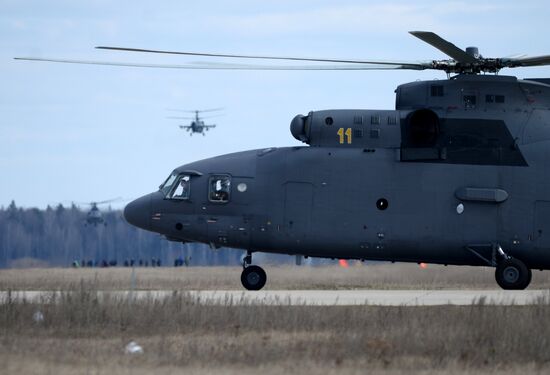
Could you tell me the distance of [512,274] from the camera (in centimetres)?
2962

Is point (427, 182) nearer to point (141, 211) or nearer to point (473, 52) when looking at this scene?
point (473, 52)

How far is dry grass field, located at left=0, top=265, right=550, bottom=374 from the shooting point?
17.4 m

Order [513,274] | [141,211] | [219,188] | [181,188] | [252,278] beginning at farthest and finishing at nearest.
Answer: [141,211], [181,188], [252,278], [219,188], [513,274]

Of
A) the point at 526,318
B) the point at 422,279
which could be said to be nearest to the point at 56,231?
the point at 422,279

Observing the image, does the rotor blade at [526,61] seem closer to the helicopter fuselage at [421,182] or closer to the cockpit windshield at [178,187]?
the helicopter fuselage at [421,182]

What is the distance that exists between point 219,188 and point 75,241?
4127 inches

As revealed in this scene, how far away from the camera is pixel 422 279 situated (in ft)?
132

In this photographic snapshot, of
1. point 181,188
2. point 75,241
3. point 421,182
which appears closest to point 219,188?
point 181,188

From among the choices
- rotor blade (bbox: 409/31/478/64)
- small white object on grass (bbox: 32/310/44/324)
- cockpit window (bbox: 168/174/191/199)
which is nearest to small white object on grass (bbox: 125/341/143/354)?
small white object on grass (bbox: 32/310/44/324)

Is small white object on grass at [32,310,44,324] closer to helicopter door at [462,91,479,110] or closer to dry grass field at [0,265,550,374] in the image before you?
dry grass field at [0,265,550,374]

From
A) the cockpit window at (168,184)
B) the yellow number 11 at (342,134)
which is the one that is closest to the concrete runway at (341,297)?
the cockpit window at (168,184)

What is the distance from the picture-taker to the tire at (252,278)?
101ft

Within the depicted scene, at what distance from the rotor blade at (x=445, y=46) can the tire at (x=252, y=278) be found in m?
7.72

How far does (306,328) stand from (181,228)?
996 centimetres
